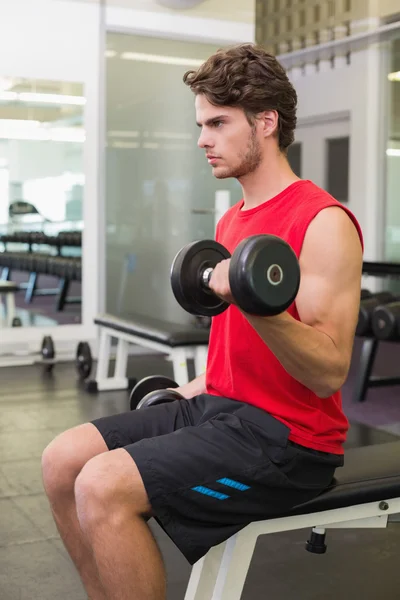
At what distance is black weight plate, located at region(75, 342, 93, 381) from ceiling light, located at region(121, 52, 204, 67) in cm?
179

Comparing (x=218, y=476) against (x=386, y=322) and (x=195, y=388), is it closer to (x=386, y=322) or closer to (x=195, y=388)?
(x=195, y=388)

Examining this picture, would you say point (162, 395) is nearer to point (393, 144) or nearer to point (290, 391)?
point (290, 391)

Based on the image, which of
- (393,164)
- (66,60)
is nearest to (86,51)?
(66,60)

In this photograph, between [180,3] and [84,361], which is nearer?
[84,361]

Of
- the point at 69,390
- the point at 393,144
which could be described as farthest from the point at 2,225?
the point at 393,144

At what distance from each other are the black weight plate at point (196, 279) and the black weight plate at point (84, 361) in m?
2.89

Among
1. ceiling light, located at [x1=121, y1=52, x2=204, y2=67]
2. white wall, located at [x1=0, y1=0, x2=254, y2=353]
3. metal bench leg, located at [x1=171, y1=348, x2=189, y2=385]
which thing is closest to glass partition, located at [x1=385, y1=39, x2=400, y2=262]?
white wall, located at [x1=0, y1=0, x2=254, y2=353]

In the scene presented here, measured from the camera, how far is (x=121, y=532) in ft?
4.11

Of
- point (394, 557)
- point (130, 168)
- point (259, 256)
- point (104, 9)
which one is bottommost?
point (394, 557)

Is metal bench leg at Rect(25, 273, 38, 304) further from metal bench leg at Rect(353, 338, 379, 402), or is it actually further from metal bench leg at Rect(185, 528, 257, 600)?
metal bench leg at Rect(185, 528, 257, 600)

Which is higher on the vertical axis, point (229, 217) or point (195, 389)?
point (229, 217)

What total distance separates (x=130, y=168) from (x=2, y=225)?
0.84 m

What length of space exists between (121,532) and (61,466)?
0.24 m

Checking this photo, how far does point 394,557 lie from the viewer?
203 cm
